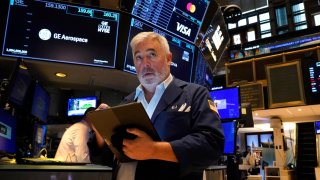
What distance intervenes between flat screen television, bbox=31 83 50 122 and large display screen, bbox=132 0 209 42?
1335mm

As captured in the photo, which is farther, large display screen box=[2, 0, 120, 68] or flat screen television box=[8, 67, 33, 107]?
large display screen box=[2, 0, 120, 68]

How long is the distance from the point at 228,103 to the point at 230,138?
563 mm

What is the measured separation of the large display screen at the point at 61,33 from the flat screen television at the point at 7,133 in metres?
0.70

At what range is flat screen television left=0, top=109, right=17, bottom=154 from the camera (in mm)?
2543

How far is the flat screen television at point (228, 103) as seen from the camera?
12.4ft

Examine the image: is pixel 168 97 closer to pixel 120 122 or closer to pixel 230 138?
pixel 120 122

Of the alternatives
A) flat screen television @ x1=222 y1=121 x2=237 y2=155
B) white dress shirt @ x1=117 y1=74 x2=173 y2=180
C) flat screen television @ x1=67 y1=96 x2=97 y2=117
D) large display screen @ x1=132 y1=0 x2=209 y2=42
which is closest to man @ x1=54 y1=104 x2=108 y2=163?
flat screen television @ x1=67 y1=96 x2=97 y2=117

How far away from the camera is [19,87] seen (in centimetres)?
296

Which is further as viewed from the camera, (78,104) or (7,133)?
(78,104)

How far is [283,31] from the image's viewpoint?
18562 millimetres

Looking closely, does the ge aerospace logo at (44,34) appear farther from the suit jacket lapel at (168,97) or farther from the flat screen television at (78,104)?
the suit jacket lapel at (168,97)

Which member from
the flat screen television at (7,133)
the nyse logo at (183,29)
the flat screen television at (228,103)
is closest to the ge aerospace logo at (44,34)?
the flat screen television at (7,133)

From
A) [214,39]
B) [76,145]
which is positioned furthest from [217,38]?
[76,145]

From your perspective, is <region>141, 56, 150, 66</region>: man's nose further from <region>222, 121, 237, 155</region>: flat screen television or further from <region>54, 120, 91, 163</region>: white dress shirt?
<region>54, 120, 91, 163</region>: white dress shirt
